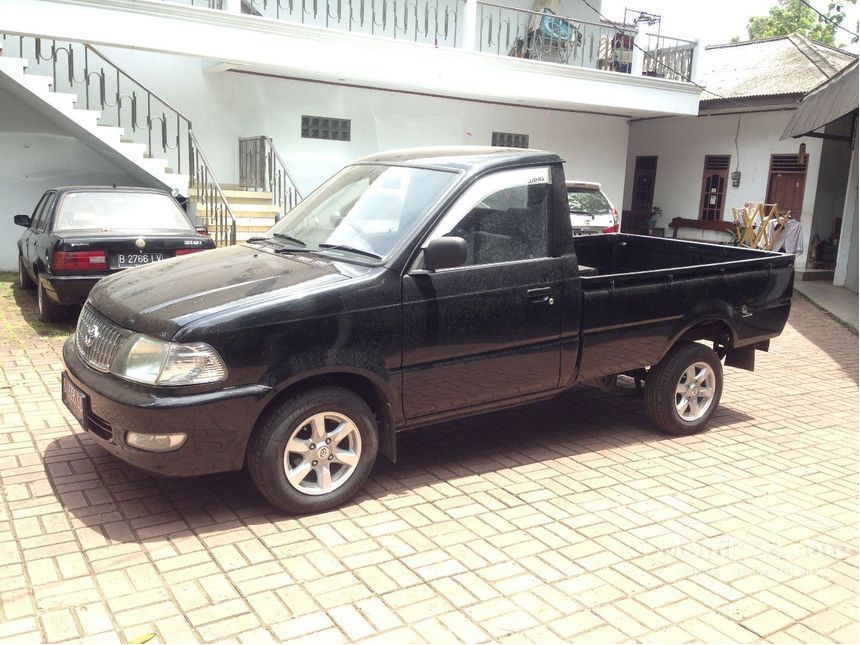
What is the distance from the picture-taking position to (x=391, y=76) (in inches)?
534

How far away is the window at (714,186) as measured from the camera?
65.8 feet

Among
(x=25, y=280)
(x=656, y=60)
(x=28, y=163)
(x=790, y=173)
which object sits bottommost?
(x=25, y=280)

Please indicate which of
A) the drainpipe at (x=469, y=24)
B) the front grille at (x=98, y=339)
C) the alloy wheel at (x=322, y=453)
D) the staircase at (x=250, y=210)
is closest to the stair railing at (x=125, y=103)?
the staircase at (x=250, y=210)

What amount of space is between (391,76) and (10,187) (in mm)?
6747

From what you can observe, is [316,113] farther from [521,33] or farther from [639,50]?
[639,50]

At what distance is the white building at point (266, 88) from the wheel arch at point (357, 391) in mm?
6835

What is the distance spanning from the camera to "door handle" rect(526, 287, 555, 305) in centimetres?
479

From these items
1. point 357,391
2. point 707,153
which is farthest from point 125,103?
point 707,153

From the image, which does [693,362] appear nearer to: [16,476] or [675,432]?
→ [675,432]

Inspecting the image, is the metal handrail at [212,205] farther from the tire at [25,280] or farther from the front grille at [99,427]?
the front grille at [99,427]

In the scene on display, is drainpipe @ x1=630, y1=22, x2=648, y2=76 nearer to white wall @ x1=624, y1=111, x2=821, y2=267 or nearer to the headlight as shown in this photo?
white wall @ x1=624, y1=111, x2=821, y2=267

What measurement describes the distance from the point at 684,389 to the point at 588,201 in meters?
7.97

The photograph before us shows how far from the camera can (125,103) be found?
42.5 feet

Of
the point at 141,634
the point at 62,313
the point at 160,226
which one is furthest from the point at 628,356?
the point at 62,313
